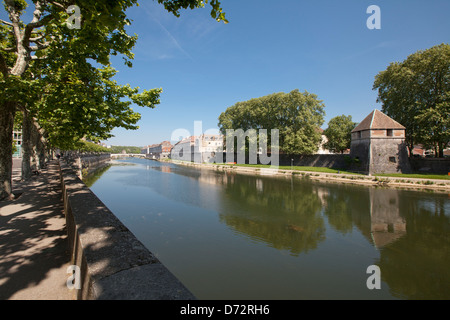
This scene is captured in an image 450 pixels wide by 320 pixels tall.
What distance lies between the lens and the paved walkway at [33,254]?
334 cm

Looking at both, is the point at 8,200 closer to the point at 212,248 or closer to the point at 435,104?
the point at 212,248

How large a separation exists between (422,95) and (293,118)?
1928cm

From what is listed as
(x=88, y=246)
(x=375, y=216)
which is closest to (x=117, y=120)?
(x=88, y=246)

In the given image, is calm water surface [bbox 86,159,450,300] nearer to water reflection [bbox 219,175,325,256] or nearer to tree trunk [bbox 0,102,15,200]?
water reflection [bbox 219,175,325,256]

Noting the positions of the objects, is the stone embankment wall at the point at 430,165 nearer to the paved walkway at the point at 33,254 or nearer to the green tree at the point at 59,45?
the green tree at the point at 59,45

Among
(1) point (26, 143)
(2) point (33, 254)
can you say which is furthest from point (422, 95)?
(1) point (26, 143)

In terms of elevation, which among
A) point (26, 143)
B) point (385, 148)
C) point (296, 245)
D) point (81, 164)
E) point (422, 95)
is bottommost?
point (296, 245)

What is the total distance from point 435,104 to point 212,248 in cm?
3524

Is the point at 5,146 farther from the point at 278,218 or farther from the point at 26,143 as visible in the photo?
the point at 278,218

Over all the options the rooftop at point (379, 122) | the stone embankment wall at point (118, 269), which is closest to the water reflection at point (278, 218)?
the stone embankment wall at point (118, 269)

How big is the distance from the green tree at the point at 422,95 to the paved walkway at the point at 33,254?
3544cm

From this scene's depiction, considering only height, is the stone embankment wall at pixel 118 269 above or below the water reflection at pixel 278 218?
above

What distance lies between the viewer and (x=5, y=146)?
8406 millimetres

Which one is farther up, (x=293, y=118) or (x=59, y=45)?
(x=293, y=118)
